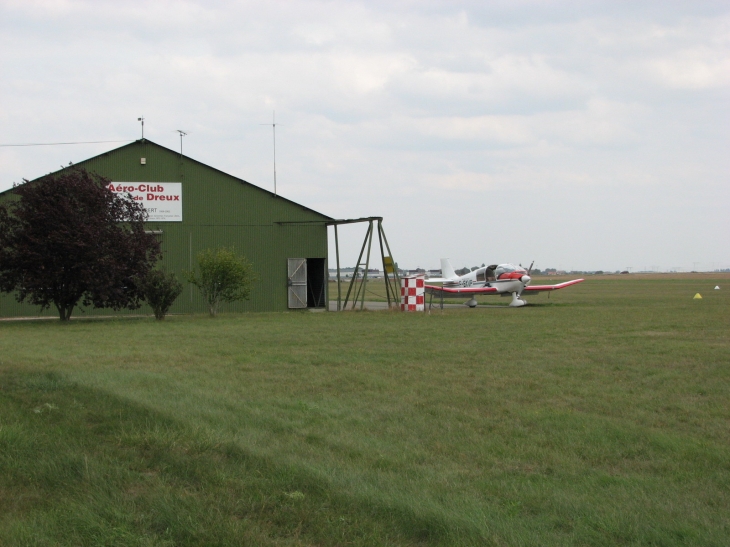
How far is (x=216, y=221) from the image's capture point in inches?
1132

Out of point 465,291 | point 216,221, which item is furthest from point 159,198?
point 465,291

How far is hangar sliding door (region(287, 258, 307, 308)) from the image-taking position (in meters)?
29.6

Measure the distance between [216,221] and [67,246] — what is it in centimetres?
831

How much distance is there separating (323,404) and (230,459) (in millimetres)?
2625

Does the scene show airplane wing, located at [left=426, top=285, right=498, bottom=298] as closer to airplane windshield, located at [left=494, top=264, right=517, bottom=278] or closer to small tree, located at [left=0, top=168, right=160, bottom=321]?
airplane windshield, located at [left=494, top=264, right=517, bottom=278]

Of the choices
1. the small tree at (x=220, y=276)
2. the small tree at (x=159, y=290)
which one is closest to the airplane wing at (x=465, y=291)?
the small tree at (x=220, y=276)

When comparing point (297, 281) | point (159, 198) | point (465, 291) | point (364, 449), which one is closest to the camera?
point (364, 449)

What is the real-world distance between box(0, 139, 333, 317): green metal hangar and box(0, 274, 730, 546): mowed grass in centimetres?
1647

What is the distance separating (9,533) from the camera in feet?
13.0

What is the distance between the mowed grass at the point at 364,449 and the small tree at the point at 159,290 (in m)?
10.2

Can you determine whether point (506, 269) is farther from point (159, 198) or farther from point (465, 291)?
point (159, 198)

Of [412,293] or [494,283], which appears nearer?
[412,293]

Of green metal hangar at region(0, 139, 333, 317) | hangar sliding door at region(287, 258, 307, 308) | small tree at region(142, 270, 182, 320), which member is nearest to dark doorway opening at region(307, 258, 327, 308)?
green metal hangar at region(0, 139, 333, 317)

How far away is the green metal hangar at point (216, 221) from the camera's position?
1105 inches
